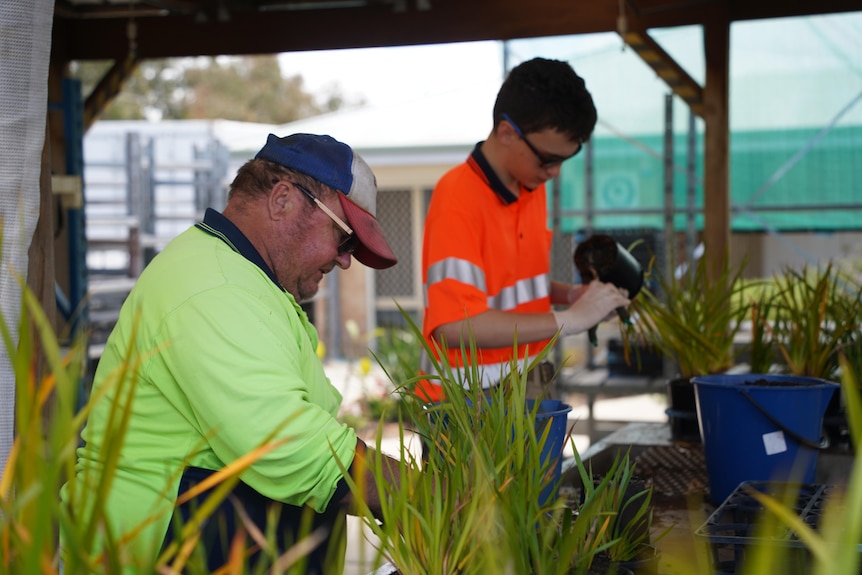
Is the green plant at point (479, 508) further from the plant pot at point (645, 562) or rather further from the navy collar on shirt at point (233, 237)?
the navy collar on shirt at point (233, 237)

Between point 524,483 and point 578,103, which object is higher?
point 578,103

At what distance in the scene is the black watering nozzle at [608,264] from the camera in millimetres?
3037

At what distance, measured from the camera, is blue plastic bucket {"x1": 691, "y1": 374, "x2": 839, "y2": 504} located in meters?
2.35

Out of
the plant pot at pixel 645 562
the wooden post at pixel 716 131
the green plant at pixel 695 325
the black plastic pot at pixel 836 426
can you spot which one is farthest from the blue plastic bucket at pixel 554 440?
the wooden post at pixel 716 131

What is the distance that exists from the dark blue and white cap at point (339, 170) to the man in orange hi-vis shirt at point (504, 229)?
76cm

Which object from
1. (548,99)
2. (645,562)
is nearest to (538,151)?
(548,99)

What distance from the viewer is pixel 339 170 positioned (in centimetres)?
180

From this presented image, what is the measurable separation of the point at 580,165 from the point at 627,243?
1.71 m

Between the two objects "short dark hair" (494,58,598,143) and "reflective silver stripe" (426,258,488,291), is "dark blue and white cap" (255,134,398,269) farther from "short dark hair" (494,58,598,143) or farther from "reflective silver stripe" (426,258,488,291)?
"short dark hair" (494,58,598,143)

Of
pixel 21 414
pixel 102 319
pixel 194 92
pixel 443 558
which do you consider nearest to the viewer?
pixel 21 414

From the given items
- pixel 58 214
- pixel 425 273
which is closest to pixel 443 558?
pixel 425 273

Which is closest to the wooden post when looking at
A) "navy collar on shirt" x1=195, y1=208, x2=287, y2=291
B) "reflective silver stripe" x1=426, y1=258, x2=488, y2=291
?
"reflective silver stripe" x1=426, y1=258, x2=488, y2=291

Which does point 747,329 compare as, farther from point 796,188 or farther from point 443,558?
point 443,558

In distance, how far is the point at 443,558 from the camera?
57.9 inches
